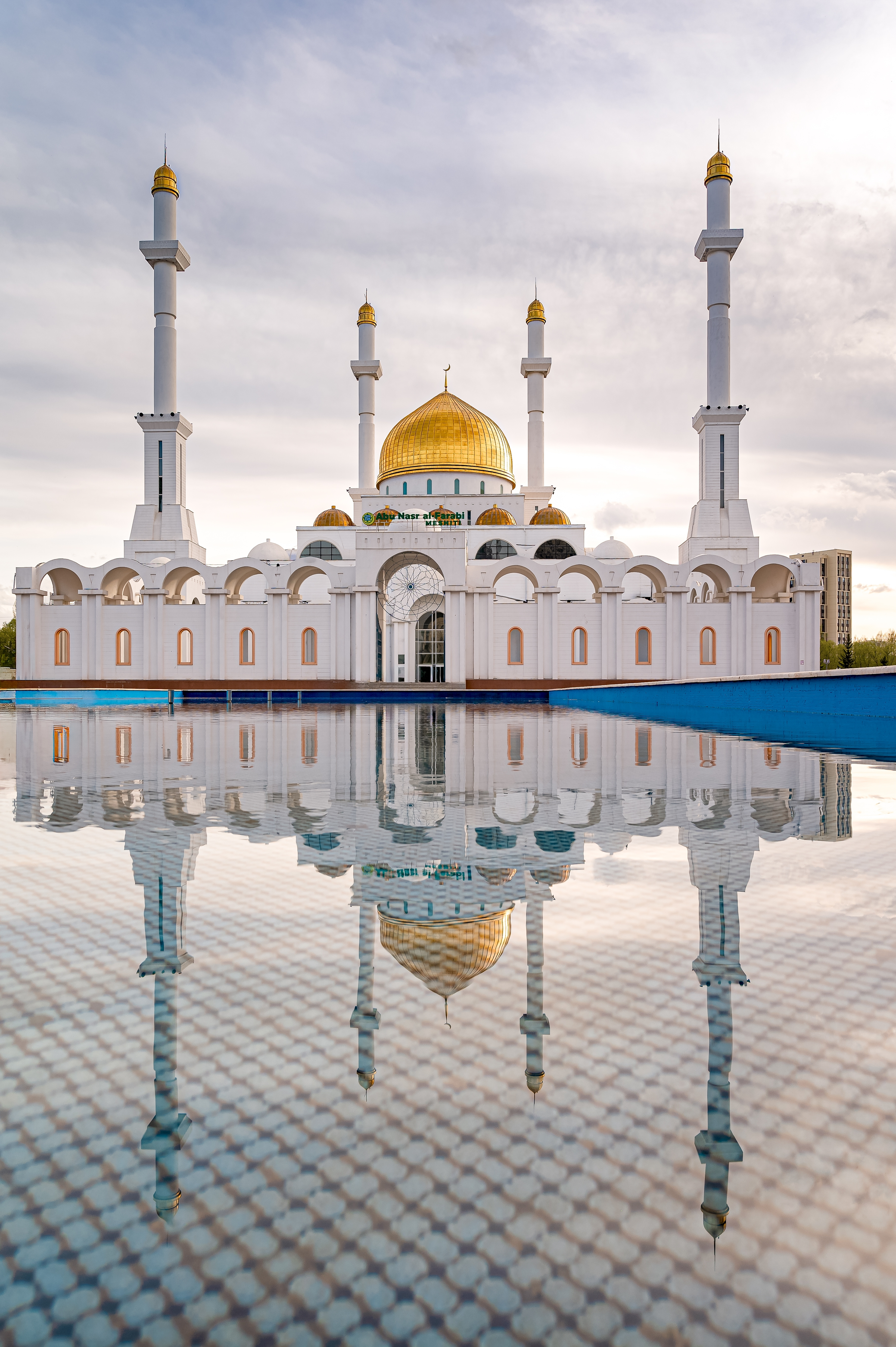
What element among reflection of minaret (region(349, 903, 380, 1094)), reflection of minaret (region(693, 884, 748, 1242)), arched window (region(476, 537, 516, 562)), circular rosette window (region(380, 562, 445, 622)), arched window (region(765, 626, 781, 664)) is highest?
arched window (region(476, 537, 516, 562))

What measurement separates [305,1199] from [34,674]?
95.6 feet

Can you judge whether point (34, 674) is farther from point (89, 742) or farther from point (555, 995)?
point (555, 995)

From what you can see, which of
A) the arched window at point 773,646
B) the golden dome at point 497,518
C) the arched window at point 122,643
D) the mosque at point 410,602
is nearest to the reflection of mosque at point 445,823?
the mosque at point 410,602

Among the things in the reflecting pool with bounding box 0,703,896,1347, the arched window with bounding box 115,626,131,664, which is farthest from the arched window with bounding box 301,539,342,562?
the reflecting pool with bounding box 0,703,896,1347

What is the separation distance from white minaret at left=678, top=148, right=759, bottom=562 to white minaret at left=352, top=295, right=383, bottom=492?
13.6m

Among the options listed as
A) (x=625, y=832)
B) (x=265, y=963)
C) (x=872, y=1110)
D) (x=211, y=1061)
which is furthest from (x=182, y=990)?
(x=625, y=832)

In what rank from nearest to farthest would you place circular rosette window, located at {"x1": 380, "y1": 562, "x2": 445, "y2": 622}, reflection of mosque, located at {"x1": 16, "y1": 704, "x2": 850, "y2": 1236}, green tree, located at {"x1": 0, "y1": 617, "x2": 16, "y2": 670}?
reflection of mosque, located at {"x1": 16, "y1": 704, "x2": 850, "y2": 1236} → circular rosette window, located at {"x1": 380, "y1": 562, "x2": 445, "y2": 622} → green tree, located at {"x1": 0, "y1": 617, "x2": 16, "y2": 670}

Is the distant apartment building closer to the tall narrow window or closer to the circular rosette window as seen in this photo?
the circular rosette window

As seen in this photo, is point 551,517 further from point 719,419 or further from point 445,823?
point 445,823

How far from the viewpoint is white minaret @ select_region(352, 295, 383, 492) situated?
35.2 m

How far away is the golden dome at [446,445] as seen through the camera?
35.5 metres

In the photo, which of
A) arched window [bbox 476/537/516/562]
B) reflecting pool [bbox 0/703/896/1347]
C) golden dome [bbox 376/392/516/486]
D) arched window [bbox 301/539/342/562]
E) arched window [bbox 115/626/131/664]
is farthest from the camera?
golden dome [bbox 376/392/516/486]

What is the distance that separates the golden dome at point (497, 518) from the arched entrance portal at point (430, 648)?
4.39 meters

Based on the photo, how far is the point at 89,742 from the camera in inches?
278
